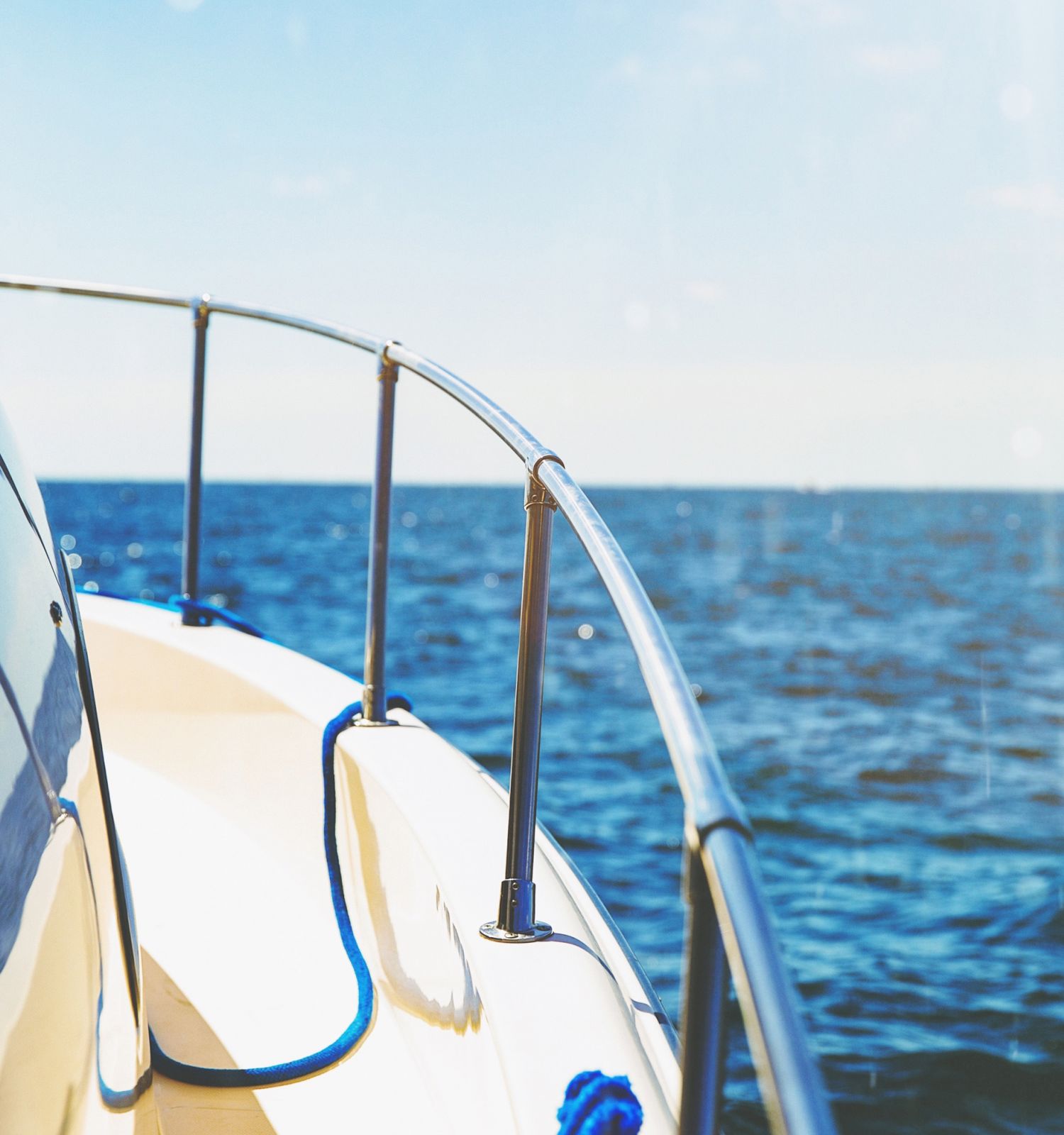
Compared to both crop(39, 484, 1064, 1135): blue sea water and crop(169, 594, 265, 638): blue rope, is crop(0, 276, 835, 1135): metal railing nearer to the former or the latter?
crop(39, 484, 1064, 1135): blue sea water

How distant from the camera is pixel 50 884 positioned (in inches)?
33.4

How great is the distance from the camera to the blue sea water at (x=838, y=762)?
4.73 m

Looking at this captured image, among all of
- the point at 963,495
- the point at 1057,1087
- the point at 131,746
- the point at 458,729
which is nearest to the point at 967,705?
the point at 458,729

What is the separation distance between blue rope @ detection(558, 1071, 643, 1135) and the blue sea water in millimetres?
732

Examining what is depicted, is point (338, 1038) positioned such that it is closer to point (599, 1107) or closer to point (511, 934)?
point (511, 934)

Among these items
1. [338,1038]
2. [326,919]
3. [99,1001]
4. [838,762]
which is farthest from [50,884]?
[838,762]

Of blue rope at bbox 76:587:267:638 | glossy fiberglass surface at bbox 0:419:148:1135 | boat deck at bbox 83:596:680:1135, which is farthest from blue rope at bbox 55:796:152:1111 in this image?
blue rope at bbox 76:587:267:638

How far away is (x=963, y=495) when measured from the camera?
132m

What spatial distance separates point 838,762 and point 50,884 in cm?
917

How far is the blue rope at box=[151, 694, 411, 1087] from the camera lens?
132 cm

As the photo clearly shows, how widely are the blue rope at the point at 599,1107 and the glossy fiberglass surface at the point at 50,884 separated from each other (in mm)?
372

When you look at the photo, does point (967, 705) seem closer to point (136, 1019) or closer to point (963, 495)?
point (136, 1019)

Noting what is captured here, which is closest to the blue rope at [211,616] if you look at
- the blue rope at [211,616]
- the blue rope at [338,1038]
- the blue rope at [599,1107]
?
the blue rope at [211,616]

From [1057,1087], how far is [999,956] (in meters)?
1.30
